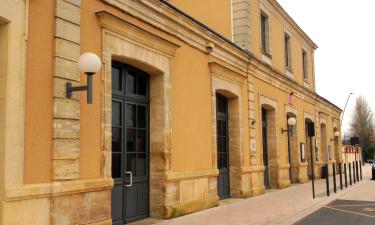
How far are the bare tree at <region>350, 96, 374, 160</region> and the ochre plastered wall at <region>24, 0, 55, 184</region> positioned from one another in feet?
201

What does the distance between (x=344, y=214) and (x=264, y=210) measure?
5.96 ft

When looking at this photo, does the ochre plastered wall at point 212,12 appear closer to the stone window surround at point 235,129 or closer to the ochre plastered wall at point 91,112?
the stone window surround at point 235,129

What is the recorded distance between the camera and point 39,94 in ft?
18.6

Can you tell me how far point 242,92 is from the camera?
1288cm

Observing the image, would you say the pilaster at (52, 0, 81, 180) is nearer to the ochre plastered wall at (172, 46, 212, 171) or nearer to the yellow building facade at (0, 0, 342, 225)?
the yellow building facade at (0, 0, 342, 225)

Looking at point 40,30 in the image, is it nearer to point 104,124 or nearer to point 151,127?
point 104,124

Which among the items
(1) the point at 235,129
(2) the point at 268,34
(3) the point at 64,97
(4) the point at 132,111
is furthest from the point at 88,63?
(2) the point at 268,34

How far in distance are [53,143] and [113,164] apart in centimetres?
187

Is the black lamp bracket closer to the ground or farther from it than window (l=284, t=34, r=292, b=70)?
closer to the ground

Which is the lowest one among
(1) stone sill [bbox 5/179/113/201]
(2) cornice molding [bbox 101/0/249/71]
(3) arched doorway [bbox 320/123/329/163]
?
(1) stone sill [bbox 5/179/113/201]

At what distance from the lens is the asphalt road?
8.48 meters

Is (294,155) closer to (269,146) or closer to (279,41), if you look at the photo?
(269,146)

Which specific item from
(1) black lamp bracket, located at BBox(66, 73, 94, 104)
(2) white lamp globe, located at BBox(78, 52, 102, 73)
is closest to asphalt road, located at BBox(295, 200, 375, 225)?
(1) black lamp bracket, located at BBox(66, 73, 94, 104)

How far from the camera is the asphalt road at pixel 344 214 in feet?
27.8
